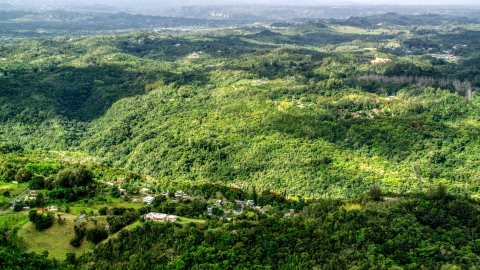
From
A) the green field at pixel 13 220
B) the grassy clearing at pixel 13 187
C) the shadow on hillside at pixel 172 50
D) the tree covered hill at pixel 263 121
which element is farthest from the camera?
the shadow on hillside at pixel 172 50

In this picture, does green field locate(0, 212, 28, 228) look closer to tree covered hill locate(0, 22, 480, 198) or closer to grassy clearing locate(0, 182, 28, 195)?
grassy clearing locate(0, 182, 28, 195)

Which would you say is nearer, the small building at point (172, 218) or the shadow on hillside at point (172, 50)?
the small building at point (172, 218)

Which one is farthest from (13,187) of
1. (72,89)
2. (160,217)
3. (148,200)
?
(72,89)

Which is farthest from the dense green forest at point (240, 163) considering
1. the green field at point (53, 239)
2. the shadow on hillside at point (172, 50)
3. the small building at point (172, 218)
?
the shadow on hillside at point (172, 50)

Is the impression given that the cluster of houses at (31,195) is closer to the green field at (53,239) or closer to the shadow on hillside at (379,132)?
the green field at (53,239)

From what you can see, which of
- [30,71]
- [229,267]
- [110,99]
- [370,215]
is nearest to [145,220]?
[229,267]

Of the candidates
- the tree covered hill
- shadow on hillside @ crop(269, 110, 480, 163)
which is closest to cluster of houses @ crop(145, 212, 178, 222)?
the tree covered hill
